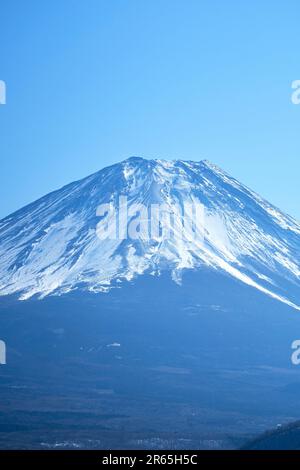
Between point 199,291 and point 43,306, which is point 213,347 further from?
point 43,306

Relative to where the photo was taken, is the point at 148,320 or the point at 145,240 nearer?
the point at 148,320

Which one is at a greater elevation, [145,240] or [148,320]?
[145,240]

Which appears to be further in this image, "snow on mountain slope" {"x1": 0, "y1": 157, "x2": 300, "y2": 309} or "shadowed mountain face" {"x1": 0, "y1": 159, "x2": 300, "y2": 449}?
"snow on mountain slope" {"x1": 0, "y1": 157, "x2": 300, "y2": 309}

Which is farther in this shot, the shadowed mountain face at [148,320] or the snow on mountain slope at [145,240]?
the snow on mountain slope at [145,240]
